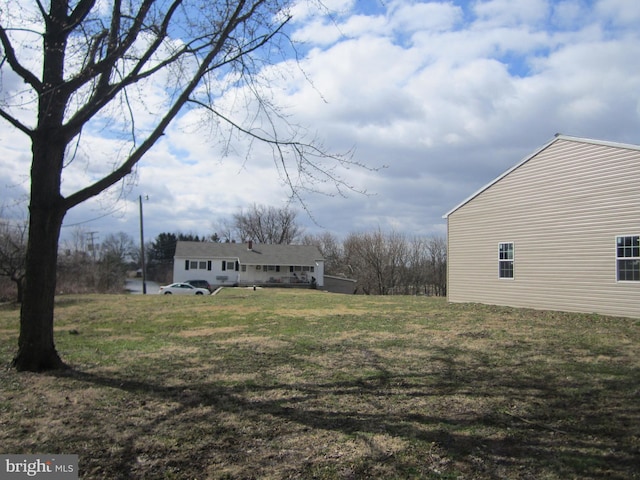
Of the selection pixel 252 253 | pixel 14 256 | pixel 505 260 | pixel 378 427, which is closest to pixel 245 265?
pixel 252 253

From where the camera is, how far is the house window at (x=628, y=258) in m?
12.4

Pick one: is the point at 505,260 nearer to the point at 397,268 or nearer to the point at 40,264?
the point at 40,264

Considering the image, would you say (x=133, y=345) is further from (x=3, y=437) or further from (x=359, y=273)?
(x=359, y=273)

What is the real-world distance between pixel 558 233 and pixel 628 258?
2.23 meters

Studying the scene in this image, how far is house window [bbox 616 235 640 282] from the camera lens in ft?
40.6

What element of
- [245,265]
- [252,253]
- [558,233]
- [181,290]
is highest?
[252,253]

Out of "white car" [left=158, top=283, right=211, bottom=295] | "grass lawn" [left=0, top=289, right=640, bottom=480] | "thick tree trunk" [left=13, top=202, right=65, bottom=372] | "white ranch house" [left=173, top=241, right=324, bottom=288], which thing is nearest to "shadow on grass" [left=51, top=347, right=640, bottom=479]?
"grass lawn" [left=0, top=289, right=640, bottom=480]

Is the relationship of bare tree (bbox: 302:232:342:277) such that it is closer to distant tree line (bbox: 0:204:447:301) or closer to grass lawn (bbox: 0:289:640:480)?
distant tree line (bbox: 0:204:447:301)

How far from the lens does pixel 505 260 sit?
16.3 metres

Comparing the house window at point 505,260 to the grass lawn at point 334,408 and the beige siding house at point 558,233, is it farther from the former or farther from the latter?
the grass lawn at point 334,408

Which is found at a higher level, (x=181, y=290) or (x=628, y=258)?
(x=628, y=258)

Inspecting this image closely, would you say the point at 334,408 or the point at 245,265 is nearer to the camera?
the point at 334,408

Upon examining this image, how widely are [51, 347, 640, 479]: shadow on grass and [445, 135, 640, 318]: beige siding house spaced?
8042 millimetres

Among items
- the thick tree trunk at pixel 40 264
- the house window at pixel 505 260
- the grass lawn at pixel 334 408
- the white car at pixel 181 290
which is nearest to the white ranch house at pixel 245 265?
the white car at pixel 181 290
